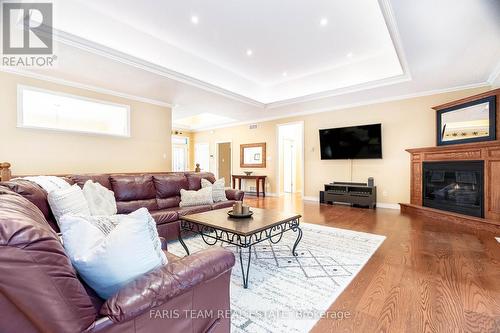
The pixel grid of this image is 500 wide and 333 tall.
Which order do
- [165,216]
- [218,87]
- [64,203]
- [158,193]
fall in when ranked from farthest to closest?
1. [218,87]
2. [158,193]
3. [165,216]
4. [64,203]

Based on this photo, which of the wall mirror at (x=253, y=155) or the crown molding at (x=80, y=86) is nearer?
the crown molding at (x=80, y=86)

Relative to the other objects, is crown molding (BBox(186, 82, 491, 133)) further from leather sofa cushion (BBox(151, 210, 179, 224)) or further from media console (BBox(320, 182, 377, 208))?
leather sofa cushion (BBox(151, 210, 179, 224))

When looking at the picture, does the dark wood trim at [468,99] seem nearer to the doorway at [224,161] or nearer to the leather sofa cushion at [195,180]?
the leather sofa cushion at [195,180]

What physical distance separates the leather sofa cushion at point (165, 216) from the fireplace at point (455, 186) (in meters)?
4.89

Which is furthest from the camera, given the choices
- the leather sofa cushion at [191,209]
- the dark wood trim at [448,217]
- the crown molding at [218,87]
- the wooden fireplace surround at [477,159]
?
the wooden fireplace surround at [477,159]

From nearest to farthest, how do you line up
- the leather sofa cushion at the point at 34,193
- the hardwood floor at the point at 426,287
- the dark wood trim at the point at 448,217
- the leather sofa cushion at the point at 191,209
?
the hardwood floor at the point at 426,287 → the leather sofa cushion at the point at 34,193 → the leather sofa cushion at the point at 191,209 → the dark wood trim at the point at 448,217

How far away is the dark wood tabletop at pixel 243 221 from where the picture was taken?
2.24 m

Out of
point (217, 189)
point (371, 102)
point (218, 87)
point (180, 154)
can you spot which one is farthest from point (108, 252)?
point (180, 154)

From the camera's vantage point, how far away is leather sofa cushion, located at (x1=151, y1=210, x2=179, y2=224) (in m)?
3.08

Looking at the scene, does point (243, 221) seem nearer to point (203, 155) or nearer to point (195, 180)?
point (195, 180)

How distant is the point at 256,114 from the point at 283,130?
123 centimetres

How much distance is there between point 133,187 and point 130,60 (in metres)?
1.97

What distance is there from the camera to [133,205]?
3.45 m

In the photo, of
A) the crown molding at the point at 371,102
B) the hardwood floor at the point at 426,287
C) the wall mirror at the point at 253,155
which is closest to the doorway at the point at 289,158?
the crown molding at the point at 371,102
